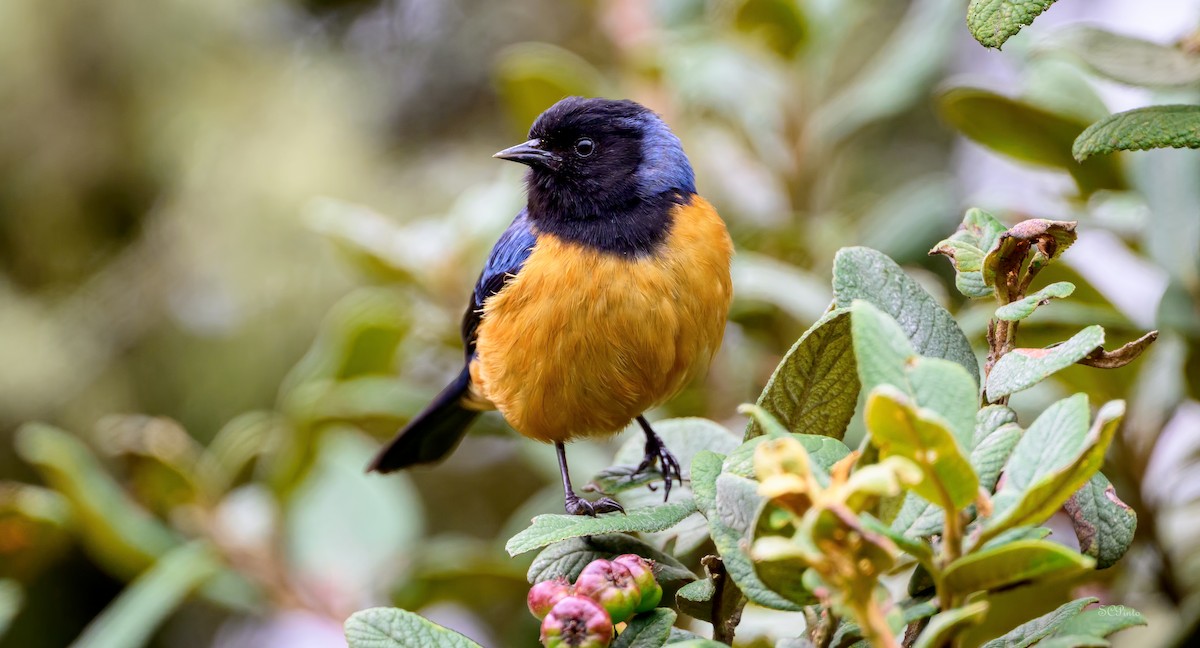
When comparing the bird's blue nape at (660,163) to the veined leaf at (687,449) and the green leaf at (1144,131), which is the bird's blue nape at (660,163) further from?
the green leaf at (1144,131)

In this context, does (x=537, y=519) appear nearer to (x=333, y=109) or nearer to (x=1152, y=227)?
(x=1152, y=227)

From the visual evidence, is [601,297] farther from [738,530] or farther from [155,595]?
[155,595]

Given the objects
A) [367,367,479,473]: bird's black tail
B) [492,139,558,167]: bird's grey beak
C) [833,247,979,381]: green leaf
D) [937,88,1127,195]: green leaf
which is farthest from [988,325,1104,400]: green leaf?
[367,367,479,473]: bird's black tail

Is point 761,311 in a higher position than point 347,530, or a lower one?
higher

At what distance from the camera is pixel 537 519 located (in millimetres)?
1200

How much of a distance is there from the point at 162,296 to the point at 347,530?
5.49 ft

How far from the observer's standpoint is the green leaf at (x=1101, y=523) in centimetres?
113

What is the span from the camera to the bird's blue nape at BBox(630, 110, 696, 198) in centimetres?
239

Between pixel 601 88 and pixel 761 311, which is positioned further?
pixel 601 88

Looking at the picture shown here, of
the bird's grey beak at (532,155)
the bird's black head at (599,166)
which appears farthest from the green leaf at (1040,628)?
the bird's grey beak at (532,155)

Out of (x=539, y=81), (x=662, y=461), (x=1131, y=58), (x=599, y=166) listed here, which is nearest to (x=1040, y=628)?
(x=662, y=461)

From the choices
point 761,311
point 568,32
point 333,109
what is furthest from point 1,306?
point 761,311

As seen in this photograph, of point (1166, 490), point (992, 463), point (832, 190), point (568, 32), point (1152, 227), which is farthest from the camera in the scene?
point (568, 32)

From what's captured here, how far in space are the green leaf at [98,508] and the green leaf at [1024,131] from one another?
1976 mm
